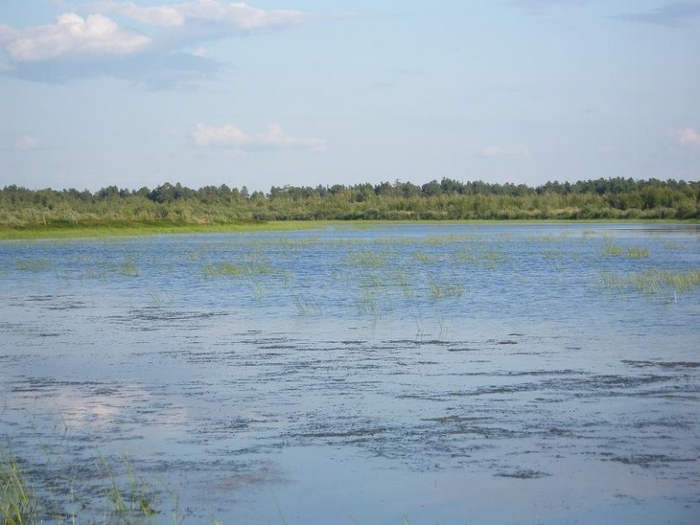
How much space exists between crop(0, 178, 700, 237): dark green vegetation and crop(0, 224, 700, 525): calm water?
150 feet

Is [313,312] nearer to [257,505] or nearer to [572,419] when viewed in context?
[572,419]

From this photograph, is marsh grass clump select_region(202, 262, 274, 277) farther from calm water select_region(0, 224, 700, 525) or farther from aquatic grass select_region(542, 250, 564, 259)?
aquatic grass select_region(542, 250, 564, 259)

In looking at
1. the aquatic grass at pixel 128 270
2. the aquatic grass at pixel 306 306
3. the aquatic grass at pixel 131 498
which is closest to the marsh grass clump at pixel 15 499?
the aquatic grass at pixel 131 498

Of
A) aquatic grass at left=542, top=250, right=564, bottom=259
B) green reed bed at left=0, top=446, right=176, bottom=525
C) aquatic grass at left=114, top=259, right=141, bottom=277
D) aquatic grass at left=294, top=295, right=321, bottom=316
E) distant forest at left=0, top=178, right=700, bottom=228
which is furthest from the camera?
distant forest at left=0, top=178, right=700, bottom=228

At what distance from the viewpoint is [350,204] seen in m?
119

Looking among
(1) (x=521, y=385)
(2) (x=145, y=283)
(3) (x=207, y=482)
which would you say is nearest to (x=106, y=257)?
(2) (x=145, y=283)

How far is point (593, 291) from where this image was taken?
77.4 feet

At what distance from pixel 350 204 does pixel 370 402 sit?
4287 inches

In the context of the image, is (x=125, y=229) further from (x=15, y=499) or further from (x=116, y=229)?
(x=15, y=499)

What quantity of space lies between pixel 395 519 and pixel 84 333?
11.2m

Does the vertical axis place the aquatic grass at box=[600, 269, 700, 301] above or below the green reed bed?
above

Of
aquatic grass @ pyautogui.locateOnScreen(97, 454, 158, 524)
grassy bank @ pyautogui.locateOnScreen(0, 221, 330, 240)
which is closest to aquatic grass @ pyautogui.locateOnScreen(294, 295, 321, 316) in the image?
aquatic grass @ pyautogui.locateOnScreen(97, 454, 158, 524)

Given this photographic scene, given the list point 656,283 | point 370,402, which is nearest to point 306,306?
point 656,283

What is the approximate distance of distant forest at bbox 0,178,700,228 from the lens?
80131 millimetres
